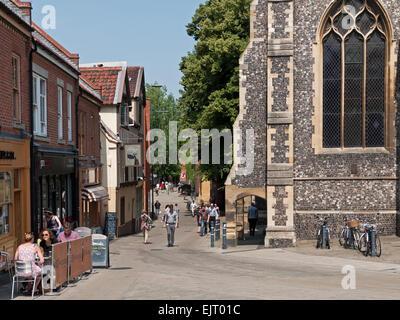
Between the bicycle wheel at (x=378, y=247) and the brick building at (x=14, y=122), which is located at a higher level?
the brick building at (x=14, y=122)

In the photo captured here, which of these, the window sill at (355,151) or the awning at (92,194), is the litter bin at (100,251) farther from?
the window sill at (355,151)

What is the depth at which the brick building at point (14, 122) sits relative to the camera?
15688 millimetres

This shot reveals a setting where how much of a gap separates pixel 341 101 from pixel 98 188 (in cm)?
1334

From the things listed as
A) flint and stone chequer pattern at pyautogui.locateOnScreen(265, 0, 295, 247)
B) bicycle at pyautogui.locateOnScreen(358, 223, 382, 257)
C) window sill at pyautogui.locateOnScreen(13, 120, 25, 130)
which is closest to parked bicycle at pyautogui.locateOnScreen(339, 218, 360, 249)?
bicycle at pyautogui.locateOnScreen(358, 223, 382, 257)

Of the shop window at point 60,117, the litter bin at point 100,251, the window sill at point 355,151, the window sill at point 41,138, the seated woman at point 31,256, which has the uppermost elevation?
the shop window at point 60,117

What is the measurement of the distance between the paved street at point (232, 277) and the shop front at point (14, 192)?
272cm

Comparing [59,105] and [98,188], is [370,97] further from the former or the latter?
[98,188]

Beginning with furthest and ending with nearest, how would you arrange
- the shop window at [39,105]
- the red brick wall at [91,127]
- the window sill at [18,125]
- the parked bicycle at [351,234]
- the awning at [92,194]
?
the red brick wall at [91,127] → the awning at [92,194] → the parked bicycle at [351,234] → the shop window at [39,105] → the window sill at [18,125]

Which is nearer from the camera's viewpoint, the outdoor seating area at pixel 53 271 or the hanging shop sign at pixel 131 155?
the outdoor seating area at pixel 53 271

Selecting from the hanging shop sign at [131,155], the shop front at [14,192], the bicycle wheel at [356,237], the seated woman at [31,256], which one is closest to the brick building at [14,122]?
the shop front at [14,192]

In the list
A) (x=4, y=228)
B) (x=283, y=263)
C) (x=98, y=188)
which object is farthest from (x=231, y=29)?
(x=4, y=228)

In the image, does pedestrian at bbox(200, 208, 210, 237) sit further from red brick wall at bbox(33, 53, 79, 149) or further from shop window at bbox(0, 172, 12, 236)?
shop window at bbox(0, 172, 12, 236)

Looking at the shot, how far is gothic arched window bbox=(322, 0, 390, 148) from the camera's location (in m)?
23.9

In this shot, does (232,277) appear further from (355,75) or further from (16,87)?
(355,75)
